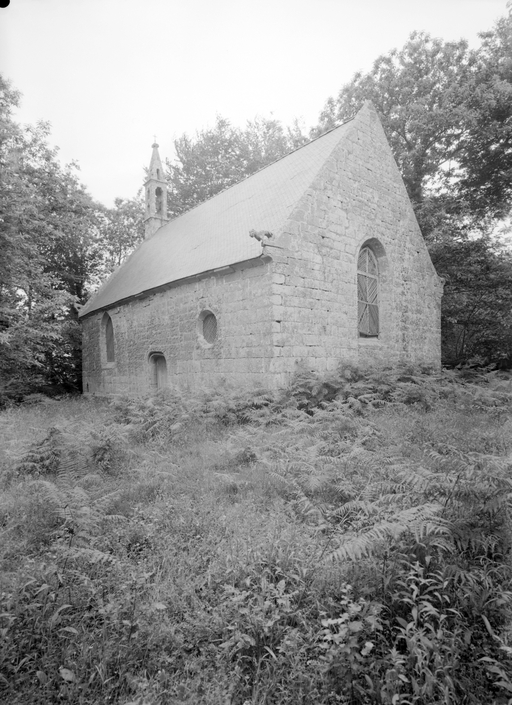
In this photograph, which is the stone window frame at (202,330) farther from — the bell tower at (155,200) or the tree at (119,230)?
the tree at (119,230)

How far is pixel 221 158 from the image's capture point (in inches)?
1251

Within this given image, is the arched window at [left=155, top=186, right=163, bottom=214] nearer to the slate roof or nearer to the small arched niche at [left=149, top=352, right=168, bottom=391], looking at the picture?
the slate roof

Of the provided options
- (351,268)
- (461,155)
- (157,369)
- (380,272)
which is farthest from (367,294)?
(461,155)

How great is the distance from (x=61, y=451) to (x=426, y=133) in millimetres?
18851

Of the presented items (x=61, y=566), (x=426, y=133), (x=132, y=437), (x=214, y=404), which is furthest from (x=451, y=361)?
(x=61, y=566)

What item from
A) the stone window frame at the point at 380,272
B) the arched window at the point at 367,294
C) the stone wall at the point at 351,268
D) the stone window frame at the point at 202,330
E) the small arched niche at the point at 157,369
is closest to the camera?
the stone wall at the point at 351,268

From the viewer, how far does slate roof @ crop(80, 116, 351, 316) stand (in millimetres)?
11914

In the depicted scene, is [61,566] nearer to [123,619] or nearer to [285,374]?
[123,619]

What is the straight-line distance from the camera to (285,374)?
34.7ft

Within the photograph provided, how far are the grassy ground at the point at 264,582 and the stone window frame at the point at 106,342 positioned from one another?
1399 centimetres

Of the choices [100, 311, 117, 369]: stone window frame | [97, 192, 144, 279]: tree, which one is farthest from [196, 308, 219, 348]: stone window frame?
[97, 192, 144, 279]: tree

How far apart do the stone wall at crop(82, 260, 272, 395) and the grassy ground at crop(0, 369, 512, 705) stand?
5.56 m

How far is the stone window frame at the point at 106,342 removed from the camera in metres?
19.1

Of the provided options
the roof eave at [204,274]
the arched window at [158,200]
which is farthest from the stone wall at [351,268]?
the arched window at [158,200]
